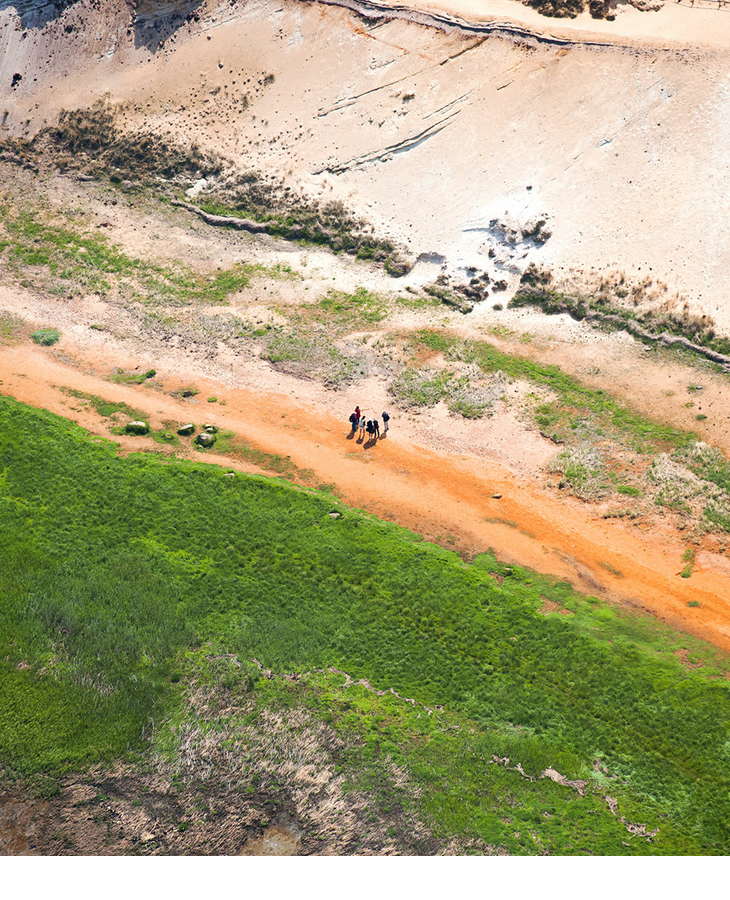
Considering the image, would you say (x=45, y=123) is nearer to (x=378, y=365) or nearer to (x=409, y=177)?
(x=409, y=177)

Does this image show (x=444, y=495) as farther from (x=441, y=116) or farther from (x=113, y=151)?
(x=113, y=151)

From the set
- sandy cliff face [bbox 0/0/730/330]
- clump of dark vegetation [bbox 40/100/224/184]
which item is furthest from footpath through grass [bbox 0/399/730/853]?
clump of dark vegetation [bbox 40/100/224/184]

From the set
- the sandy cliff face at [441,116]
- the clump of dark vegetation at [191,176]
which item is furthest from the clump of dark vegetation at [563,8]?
the clump of dark vegetation at [191,176]

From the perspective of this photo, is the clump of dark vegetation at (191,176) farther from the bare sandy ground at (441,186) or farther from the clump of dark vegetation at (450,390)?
the clump of dark vegetation at (450,390)

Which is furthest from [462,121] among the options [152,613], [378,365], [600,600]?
[152,613]

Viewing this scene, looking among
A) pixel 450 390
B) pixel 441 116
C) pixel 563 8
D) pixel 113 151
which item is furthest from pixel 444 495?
pixel 563 8

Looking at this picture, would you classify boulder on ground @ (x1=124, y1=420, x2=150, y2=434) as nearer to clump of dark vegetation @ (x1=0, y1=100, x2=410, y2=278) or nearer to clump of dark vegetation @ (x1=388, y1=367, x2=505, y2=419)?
clump of dark vegetation @ (x1=388, y1=367, x2=505, y2=419)
